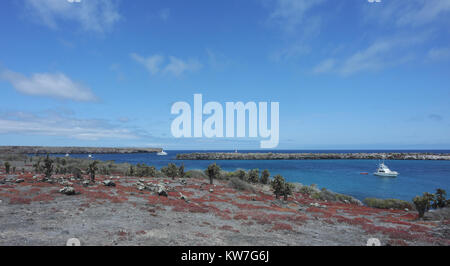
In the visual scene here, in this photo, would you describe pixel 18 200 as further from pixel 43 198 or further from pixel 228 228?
pixel 228 228

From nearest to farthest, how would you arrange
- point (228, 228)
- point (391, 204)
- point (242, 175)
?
point (228, 228) → point (391, 204) → point (242, 175)

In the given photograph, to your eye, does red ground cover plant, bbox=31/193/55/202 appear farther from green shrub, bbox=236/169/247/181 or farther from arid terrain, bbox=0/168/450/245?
green shrub, bbox=236/169/247/181

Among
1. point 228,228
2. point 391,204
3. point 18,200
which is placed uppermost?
point 18,200

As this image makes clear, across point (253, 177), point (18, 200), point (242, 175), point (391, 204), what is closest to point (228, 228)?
point (18, 200)

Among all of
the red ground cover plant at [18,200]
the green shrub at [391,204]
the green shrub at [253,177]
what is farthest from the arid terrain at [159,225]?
the green shrub at [253,177]

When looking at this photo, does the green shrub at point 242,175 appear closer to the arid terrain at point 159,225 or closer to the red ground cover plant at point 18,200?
A: the arid terrain at point 159,225

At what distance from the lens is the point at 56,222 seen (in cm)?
1471

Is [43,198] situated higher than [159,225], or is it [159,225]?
[43,198]
